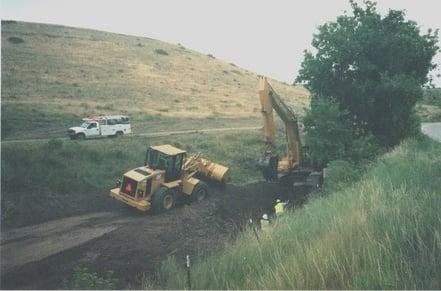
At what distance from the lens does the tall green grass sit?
15.7 ft

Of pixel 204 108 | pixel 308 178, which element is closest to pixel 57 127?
pixel 204 108

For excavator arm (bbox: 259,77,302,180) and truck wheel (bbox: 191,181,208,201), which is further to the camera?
excavator arm (bbox: 259,77,302,180)

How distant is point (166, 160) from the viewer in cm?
1371

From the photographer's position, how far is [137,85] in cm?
4397

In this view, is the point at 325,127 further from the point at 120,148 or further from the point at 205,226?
the point at 120,148

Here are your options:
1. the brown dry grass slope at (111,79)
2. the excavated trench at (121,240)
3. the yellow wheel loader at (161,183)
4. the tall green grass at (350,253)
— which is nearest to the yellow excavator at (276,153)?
the excavated trench at (121,240)

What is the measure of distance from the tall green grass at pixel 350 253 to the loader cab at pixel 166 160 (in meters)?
6.48

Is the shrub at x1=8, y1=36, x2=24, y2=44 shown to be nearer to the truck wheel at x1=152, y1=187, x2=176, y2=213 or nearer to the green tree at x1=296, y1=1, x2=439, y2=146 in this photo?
the green tree at x1=296, y1=1, x2=439, y2=146

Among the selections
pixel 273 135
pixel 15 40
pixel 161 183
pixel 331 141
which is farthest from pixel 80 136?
pixel 15 40

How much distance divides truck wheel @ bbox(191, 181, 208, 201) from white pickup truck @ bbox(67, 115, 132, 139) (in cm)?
1366

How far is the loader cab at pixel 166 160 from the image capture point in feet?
45.0

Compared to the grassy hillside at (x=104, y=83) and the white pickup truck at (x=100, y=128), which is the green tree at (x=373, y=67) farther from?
the grassy hillside at (x=104, y=83)

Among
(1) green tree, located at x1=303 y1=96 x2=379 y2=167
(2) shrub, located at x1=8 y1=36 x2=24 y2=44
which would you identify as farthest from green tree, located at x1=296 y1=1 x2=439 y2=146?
(2) shrub, located at x1=8 y1=36 x2=24 y2=44

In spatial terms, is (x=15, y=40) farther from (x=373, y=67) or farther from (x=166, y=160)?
(x=373, y=67)
